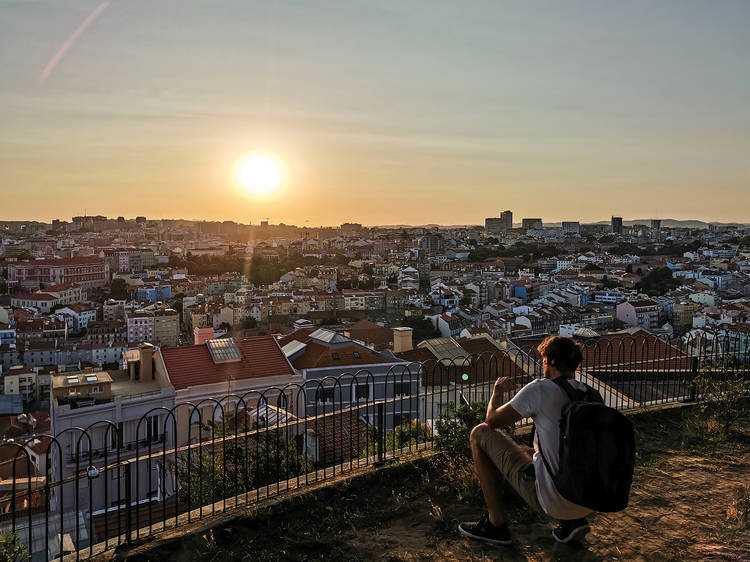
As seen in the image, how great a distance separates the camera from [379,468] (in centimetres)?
391

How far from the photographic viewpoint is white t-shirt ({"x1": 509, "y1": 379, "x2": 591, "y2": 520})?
2.59 m

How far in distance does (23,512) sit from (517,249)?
106 metres

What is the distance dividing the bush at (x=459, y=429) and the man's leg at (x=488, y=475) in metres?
0.94

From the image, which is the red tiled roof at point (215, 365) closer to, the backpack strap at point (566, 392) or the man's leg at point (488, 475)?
the man's leg at point (488, 475)

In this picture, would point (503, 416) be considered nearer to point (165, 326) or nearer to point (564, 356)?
point (564, 356)

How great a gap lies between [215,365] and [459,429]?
11063 millimetres

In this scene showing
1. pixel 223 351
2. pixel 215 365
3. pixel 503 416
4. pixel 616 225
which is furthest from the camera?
pixel 616 225

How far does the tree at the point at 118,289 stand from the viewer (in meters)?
76.4

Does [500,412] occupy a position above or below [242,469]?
above

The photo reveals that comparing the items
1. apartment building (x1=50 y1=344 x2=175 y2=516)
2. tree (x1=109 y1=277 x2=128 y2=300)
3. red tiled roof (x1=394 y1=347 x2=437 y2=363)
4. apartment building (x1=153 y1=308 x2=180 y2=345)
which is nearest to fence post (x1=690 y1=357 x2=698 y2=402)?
apartment building (x1=50 y1=344 x2=175 y2=516)

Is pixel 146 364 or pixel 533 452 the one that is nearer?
pixel 533 452

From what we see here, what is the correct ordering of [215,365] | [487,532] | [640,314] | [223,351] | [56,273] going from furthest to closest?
[56,273], [640,314], [223,351], [215,365], [487,532]

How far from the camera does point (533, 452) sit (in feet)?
→ 9.55

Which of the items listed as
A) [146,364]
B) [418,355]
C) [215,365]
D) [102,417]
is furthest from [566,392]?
[418,355]
